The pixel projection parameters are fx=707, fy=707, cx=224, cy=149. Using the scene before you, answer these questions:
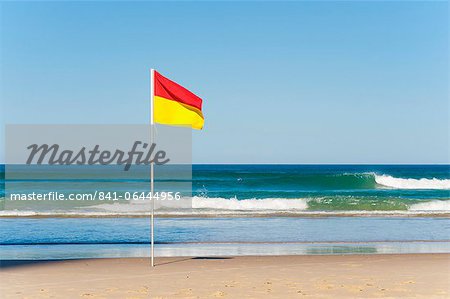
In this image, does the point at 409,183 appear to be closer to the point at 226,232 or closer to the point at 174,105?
the point at 226,232

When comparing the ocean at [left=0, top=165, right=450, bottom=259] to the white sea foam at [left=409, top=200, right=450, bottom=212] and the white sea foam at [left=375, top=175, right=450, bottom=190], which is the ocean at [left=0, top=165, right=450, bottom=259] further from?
the white sea foam at [left=375, top=175, right=450, bottom=190]

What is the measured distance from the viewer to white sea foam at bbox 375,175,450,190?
58844 millimetres

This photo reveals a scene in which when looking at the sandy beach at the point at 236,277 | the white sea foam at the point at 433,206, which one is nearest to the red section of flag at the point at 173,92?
the sandy beach at the point at 236,277

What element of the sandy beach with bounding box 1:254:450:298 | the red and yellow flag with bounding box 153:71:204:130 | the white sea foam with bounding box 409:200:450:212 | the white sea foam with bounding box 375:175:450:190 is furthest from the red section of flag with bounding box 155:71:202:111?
the white sea foam with bounding box 375:175:450:190

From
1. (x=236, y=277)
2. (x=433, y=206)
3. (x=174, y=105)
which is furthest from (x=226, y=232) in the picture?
(x=433, y=206)

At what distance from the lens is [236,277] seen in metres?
11.7

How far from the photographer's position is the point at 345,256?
14.5 m

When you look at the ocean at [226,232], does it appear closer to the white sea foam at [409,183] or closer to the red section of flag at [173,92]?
the red section of flag at [173,92]

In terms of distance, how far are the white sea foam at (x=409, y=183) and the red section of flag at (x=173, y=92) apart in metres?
47.4

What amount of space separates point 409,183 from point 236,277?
52072 mm

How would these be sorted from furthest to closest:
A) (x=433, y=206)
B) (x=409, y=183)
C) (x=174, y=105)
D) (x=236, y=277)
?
(x=409, y=183), (x=433, y=206), (x=174, y=105), (x=236, y=277)

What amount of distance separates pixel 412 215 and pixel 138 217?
10.9 metres

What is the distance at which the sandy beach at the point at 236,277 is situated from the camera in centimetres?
1028

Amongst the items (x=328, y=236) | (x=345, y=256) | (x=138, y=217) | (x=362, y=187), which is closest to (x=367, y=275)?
(x=345, y=256)
